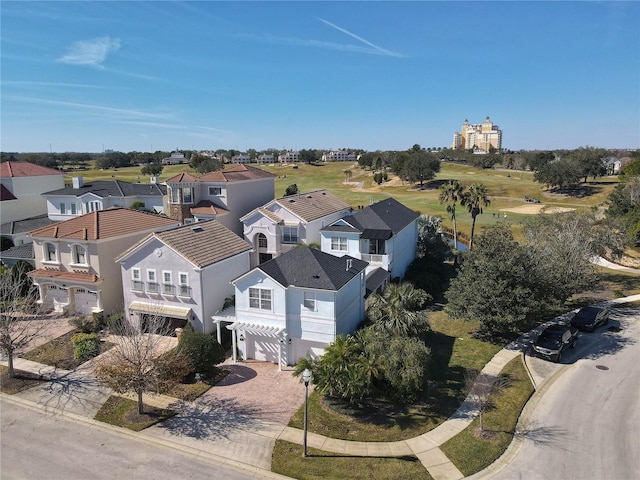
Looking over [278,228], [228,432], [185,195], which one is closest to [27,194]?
[185,195]

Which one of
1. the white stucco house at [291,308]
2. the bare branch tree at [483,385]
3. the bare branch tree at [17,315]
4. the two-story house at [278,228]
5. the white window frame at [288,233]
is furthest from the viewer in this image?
the white window frame at [288,233]

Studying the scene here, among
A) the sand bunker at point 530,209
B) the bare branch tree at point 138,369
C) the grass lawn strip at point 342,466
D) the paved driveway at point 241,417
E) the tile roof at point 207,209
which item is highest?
the tile roof at point 207,209

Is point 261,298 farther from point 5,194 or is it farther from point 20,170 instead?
point 20,170

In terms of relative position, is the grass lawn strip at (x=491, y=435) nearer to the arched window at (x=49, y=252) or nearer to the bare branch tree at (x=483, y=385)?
the bare branch tree at (x=483, y=385)

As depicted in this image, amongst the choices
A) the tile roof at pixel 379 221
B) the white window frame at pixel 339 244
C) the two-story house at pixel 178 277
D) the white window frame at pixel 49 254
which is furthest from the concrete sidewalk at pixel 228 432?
the white window frame at pixel 339 244

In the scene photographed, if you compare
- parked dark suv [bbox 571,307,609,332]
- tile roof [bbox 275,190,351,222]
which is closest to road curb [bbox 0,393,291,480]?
→ parked dark suv [bbox 571,307,609,332]
